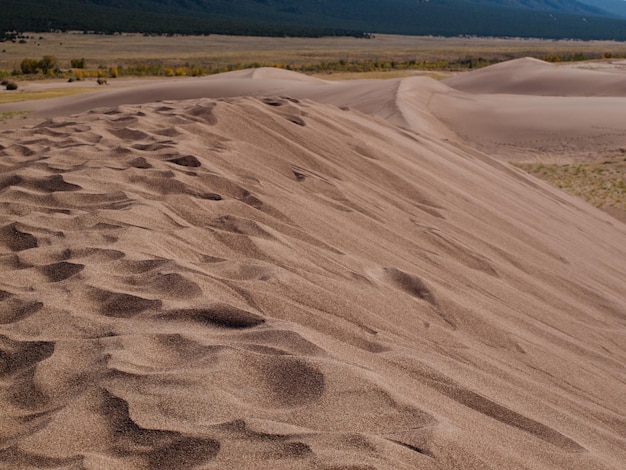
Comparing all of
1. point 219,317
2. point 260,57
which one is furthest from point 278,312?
point 260,57

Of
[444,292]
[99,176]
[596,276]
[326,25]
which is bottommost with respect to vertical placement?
[596,276]

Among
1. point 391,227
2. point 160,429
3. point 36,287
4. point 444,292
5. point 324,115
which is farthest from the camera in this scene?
point 324,115

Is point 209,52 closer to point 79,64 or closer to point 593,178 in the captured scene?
point 79,64

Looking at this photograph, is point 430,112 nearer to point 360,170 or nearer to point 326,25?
point 360,170

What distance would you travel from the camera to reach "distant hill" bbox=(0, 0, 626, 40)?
90562 millimetres

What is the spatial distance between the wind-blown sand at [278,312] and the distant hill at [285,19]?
80.2m

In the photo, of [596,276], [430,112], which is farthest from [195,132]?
[430,112]

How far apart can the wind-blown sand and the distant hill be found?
80191 millimetres

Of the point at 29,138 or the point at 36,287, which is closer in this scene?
the point at 36,287

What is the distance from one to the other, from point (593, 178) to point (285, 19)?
134 m

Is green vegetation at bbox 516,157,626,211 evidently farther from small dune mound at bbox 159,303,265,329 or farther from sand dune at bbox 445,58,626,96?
sand dune at bbox 445,58,626,96

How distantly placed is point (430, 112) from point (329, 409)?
1646 centimetres

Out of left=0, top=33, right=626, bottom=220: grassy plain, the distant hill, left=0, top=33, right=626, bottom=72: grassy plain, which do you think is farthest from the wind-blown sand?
the distant hill

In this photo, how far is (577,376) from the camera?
3207mm
